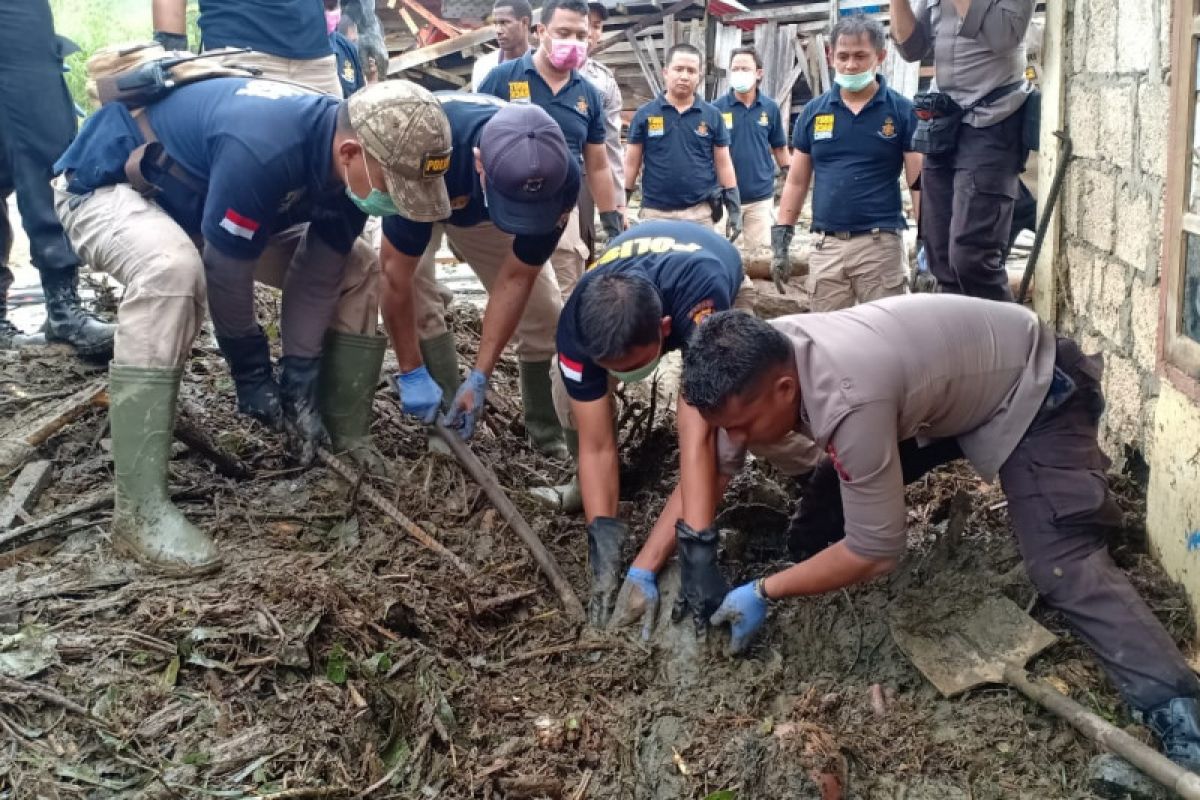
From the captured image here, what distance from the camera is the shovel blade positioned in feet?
9.61

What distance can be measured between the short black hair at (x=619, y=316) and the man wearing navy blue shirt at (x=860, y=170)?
2759mm

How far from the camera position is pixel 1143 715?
2.68 m

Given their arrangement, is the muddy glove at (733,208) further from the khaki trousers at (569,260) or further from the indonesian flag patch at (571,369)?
the indonesian flag patch at (571,369)

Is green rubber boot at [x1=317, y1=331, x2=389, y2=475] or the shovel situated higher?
green rubber boot at [x1=317, y1=331, x2=389, y2=475]

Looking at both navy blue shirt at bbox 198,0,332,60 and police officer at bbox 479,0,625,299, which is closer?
navy blue shirt at bbox 198,0,332,60

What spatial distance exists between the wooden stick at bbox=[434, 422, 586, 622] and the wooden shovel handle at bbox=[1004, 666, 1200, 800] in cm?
133

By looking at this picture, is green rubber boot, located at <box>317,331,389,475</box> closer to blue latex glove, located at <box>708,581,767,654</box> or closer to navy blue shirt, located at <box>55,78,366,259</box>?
navy blue shirt, located at <box>55,78,366,259</box>

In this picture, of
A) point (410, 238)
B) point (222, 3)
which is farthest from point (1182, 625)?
point (222, 3)

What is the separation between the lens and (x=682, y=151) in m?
7.32

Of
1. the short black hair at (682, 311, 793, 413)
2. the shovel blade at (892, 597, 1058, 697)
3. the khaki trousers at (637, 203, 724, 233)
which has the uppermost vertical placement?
the short black hair at (682, 311, 793, 413)

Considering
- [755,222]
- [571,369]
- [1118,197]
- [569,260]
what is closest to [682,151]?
[755,222]

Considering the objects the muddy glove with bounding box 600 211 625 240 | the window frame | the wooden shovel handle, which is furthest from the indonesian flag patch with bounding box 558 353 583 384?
the muddy glove with bounding box 600 211 625 240

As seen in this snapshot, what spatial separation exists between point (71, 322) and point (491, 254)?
72.6 inches

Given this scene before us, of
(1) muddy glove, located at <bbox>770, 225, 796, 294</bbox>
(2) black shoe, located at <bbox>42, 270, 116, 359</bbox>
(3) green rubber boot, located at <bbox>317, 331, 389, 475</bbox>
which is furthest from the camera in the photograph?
(1) muddy glove, located at <bbox>770, 225, 796, 294</bbox>
